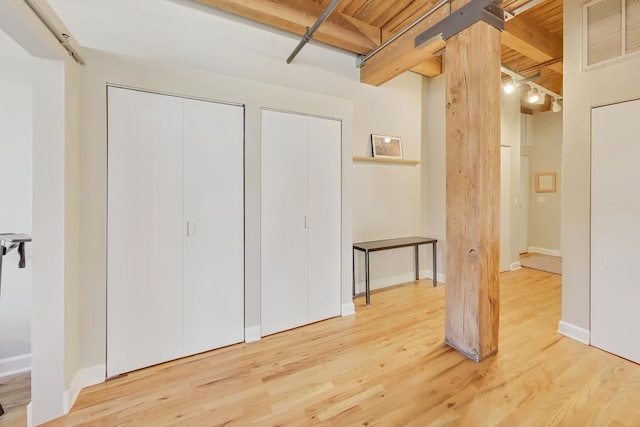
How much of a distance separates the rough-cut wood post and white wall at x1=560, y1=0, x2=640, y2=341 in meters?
0.90

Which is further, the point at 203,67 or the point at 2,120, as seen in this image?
the point at 203,67

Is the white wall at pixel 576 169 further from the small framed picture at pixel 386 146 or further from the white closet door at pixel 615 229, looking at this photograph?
the small framed picture at pixel 386 146

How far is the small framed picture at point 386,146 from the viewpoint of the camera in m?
3.80

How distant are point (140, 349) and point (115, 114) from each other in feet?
5.87

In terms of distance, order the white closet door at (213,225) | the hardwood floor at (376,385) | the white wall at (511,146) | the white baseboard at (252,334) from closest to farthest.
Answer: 1. the hardwood floor at (376,385)
2. the white closet door at (213,225)
3. the white baseboard at (252,334)
4. the white wall at (511,146)

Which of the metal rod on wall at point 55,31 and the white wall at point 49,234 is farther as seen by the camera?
the white wall at point 49,234

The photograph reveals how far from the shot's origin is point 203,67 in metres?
2.42

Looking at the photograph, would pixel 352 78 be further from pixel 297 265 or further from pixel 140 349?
pixel 140 349

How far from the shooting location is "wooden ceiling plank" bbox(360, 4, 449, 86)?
262cm

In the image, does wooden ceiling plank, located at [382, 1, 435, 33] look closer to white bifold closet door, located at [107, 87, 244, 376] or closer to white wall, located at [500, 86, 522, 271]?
white bifold closet door, located at [107, 87, 244, 376]

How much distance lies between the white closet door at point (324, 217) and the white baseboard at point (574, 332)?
2142 mm

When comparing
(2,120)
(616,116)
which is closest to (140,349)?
(2,120)

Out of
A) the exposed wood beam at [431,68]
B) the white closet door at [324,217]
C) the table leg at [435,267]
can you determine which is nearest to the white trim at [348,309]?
the white closet door at [324,217]

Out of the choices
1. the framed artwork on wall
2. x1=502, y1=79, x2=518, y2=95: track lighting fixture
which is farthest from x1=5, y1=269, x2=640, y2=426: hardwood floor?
the framed artwork on wall
